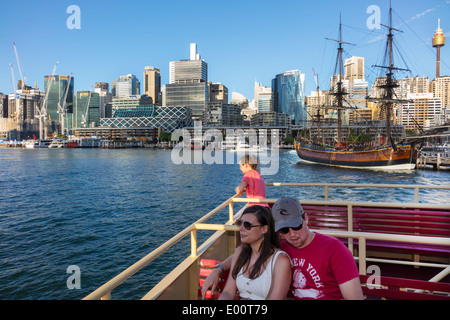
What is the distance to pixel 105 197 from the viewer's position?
26.9 metres

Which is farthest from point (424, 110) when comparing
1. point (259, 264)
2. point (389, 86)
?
point (259, 264)

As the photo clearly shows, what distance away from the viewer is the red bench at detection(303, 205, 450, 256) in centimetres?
536

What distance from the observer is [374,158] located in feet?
173

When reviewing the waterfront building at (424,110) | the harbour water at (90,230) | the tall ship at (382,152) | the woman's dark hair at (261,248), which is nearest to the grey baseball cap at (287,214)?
the woman's dark hair at (261,248)

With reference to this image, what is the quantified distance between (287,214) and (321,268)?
55 cm

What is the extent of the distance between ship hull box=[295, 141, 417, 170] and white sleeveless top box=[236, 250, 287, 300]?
55009mm

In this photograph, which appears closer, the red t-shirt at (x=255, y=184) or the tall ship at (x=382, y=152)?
the red t-shirt at (x=255, y=184)

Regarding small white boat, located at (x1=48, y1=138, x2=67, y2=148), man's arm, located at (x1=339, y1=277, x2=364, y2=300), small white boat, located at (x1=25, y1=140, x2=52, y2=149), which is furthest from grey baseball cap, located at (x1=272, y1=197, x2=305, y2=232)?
small white boat, located at (x1=25, y1=140, x2=52, y2=149)

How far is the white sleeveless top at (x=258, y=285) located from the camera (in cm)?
273

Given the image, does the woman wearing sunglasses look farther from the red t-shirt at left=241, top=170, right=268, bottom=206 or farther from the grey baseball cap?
the red t-shirt at left=241, top=170, right=268, bottom=206

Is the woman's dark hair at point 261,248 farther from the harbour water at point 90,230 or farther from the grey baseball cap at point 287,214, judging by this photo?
the harbour water at point 90,230

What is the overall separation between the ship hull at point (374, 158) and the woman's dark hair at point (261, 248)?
5481cm

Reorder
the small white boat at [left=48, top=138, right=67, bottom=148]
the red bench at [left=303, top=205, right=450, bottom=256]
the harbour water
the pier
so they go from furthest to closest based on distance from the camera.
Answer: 1. the small white boat at [left=48, top=138, right=67, bottom=148]
2. the pier
3. the harbour water
4. the red bench at [left=303, top=205, right=450, bottom=256]

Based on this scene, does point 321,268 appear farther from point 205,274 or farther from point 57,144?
point 57,144
